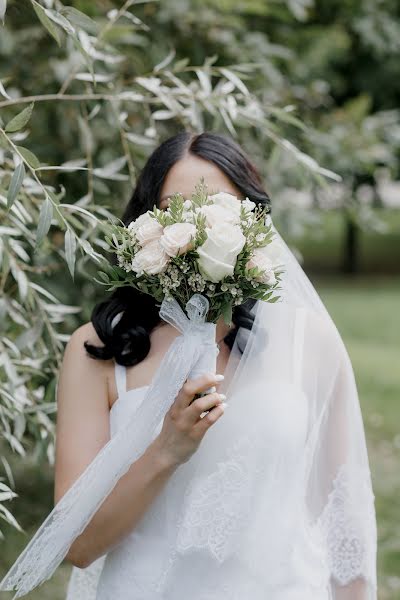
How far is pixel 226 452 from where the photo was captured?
6.98ft

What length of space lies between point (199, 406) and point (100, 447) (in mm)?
344

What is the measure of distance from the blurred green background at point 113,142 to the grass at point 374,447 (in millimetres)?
17

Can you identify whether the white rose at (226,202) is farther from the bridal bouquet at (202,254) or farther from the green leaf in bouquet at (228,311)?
the green leaf in bouquet at (228,311)

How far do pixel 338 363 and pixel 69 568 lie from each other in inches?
124

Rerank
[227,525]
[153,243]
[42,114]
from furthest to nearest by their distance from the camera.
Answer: [42,114]
[227,525]
[153,243]

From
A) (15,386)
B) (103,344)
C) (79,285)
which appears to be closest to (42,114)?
(79,285)

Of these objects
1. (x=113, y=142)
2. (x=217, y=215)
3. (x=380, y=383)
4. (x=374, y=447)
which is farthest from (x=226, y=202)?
(x=380, y=383)

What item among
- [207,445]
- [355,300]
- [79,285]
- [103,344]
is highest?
[103,344]

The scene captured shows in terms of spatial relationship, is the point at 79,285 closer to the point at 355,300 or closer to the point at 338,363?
the point at 338,363

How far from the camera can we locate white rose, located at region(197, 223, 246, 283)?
180 cm

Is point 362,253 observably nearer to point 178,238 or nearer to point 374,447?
point 374,447

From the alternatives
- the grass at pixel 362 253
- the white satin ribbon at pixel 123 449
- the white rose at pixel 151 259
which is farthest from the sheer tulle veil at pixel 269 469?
the grass at pixel 362 253

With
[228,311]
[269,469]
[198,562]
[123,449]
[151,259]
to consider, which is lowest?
[198,562]

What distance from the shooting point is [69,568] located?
16.3 feet
